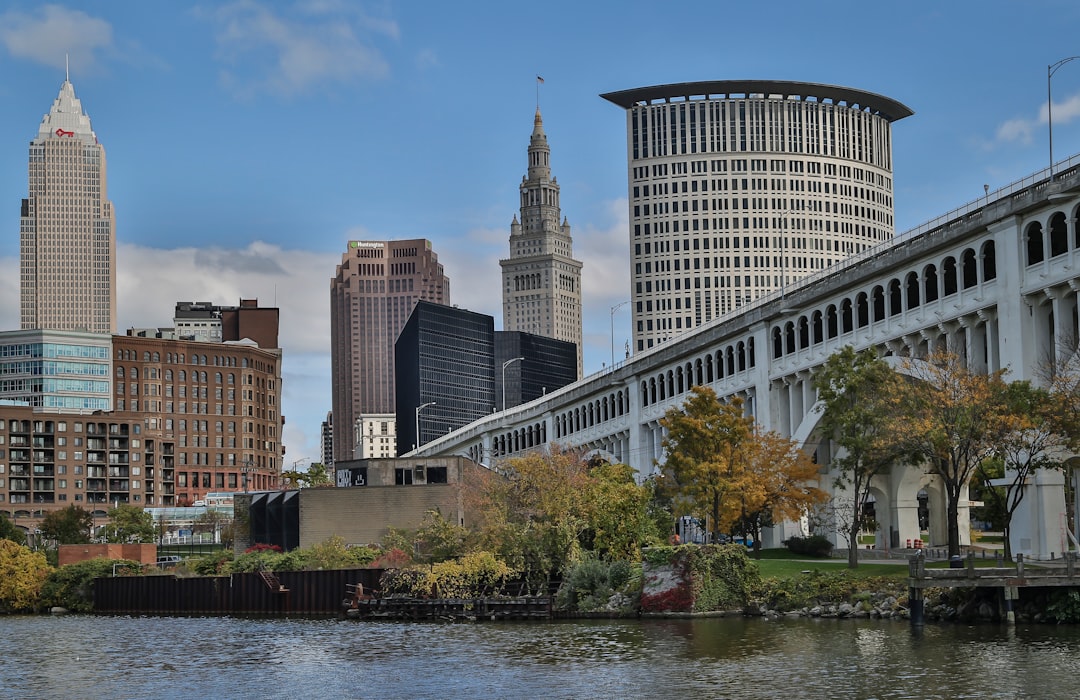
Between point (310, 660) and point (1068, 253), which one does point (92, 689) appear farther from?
point (1068, 253)

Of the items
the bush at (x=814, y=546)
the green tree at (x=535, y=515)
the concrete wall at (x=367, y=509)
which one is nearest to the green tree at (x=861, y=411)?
the bush at (x=814, y=546)

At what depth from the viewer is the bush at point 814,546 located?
9350 cm

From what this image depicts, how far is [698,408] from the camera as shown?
9125 cm

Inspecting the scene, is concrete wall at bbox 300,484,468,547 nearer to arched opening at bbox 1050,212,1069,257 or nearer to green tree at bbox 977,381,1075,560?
green tree at bbox 977,381,1075,560

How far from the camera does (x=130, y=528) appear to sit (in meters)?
182

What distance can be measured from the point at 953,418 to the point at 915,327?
14.4 m

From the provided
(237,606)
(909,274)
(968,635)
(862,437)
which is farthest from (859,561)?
(237,606)

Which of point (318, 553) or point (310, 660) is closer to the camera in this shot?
point (310, 660)

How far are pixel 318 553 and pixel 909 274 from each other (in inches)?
1787

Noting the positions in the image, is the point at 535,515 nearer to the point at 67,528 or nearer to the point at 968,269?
the point at 968,269

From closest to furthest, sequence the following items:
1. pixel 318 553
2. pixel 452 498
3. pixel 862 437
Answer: pixel 862 437 → pixel 318 553 → pixel 452 498

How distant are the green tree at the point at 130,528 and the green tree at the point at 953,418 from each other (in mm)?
129972

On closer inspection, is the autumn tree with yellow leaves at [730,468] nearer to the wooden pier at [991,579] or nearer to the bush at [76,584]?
the wooden pier at [991,579]

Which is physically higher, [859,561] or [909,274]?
[909,274]
